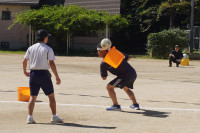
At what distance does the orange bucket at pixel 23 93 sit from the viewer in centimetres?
955

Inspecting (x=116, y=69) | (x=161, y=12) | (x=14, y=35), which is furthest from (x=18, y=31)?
(x=116, y=69)

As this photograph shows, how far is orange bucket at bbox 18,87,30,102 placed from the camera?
31.3ft

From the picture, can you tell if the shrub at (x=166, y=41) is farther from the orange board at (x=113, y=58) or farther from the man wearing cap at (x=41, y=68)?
the man wearing cap at (x=41, y=68)

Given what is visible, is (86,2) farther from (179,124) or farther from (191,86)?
(179,124)

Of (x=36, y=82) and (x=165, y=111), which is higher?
(x=36, y=82)

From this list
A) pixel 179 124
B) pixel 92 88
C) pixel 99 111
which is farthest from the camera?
pixel 92 88

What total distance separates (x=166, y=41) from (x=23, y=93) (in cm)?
1964

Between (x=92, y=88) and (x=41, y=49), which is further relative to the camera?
(x=92, y=88)

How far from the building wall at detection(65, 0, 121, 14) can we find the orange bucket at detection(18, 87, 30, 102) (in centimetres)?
2704

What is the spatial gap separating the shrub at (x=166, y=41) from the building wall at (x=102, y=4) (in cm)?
836

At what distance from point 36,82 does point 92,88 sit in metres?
5.20

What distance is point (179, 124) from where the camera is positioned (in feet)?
23.9

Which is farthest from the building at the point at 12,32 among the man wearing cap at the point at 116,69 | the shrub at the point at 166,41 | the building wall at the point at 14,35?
the man wearing cap at the point at 116,69

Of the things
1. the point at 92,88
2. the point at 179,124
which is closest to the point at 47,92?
the point at 179,124
